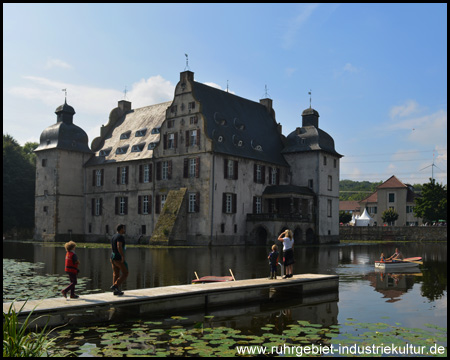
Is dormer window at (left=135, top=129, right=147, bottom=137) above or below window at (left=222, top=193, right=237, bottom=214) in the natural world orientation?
above

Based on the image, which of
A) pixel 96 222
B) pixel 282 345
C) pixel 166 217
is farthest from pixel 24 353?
pixel 96 222

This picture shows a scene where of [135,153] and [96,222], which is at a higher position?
[135,153]

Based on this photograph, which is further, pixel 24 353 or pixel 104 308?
pixel 104 308

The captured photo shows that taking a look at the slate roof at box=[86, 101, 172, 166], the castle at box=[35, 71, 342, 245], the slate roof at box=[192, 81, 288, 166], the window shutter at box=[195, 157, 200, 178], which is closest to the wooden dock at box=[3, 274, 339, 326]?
the castle at box=[35, 71, 342, 245]

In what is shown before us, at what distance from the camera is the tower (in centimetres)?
5984

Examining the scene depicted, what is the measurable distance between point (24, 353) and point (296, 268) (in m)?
18.5

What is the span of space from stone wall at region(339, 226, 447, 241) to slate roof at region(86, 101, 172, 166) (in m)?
32.4

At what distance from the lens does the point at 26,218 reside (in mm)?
69312

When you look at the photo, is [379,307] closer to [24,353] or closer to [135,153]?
[24,353]

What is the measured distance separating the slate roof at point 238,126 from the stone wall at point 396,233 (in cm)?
2217

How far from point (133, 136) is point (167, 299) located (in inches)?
1886

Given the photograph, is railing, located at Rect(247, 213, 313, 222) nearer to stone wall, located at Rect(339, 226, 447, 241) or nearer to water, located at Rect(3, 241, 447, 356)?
water, located at Rect(3, 241, 447, 356)

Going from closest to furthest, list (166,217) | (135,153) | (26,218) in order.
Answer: (166,217) < (135,153) < (26,218)

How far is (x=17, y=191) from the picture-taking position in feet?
225
